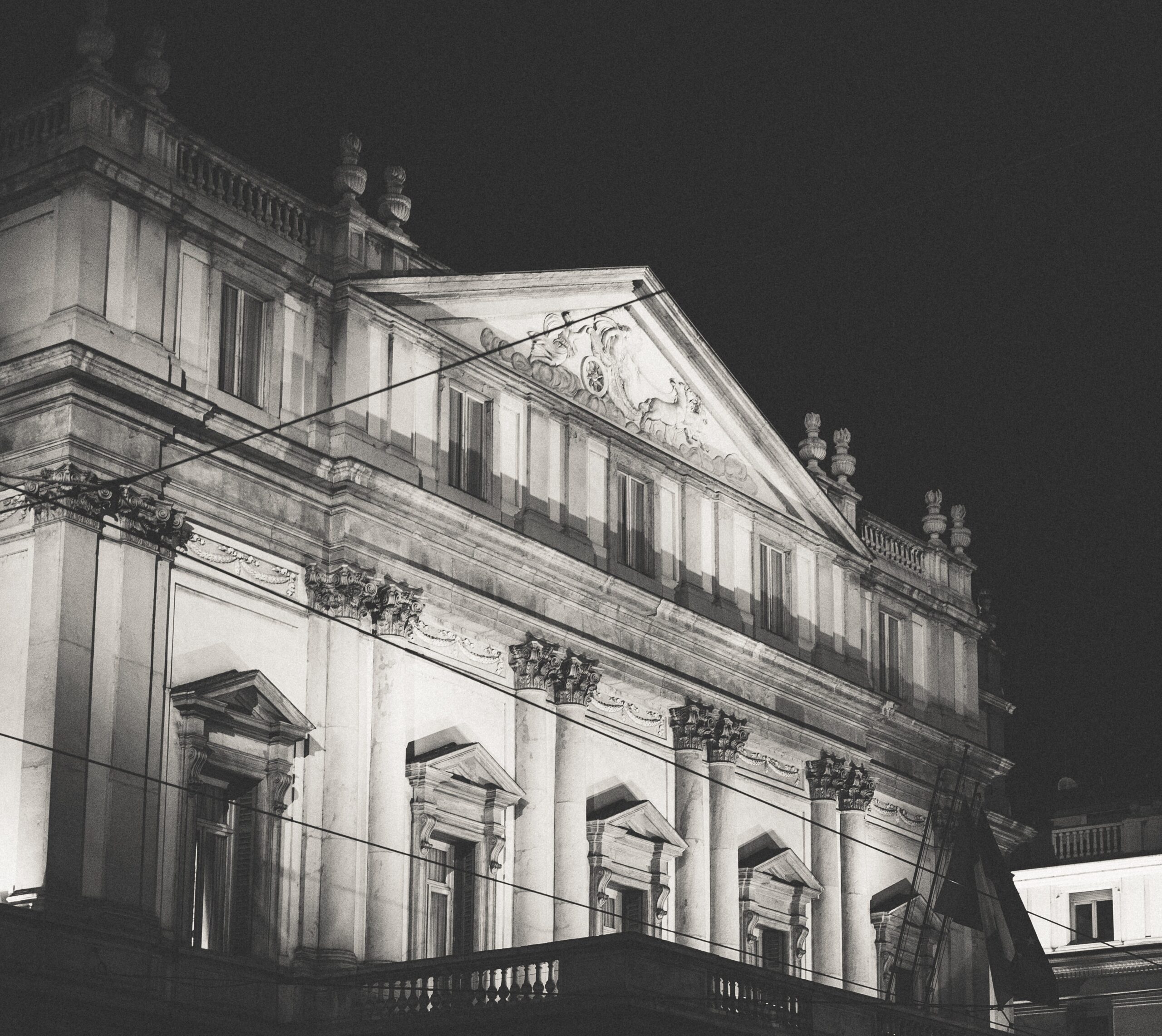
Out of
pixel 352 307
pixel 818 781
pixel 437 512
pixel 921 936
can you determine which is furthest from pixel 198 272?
pixel 921 936

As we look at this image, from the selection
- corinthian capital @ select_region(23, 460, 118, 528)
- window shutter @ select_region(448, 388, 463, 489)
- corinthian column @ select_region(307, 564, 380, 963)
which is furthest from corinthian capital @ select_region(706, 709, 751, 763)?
corinthian capital @ select_region(23, 460, 118, 528)

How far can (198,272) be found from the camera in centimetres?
3234

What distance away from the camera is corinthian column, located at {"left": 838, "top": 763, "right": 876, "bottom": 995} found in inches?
1645

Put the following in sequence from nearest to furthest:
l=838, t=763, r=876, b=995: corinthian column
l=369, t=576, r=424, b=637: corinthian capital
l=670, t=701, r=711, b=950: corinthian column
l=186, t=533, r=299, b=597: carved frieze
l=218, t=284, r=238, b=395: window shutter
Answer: l=186, t=533, r=299, b=597: carved frieze → l=218, t=284, r=238, b=395: window shutter → l=369, t=576, r=424, b=637: corinthian capital → l=670, t=701, r=711, b=950: corinthian column → l=838, t=763, r=876, b=995: corinthian column

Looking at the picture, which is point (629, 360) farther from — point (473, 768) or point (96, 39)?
point (96, 39)

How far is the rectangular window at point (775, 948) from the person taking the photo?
4041 centimetres

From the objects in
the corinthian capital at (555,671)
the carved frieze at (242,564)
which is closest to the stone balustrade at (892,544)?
the corinthian capital at (555,671)

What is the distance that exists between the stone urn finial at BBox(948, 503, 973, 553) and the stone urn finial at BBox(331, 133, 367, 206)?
749 inches

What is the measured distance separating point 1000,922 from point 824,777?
504cm

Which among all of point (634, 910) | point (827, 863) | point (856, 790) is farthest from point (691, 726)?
point (856, 790)

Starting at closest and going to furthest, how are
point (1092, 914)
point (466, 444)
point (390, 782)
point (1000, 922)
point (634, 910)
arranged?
point (390, 782)
point (466, 444)
point (634, 910)
point (1000, 922)
point (1092, 914)

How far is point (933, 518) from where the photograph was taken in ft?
160

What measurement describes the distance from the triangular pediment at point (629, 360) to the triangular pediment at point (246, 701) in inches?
260

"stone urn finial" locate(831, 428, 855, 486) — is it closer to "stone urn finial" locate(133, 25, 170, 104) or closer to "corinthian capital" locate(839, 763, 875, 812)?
"corinthian capital" locate(839, 763, 875, 812)
